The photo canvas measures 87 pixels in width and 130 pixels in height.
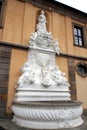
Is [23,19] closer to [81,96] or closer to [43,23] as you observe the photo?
[43,23]

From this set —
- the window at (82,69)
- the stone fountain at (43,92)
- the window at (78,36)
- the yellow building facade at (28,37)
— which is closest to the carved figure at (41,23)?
the stone fountain at (43,92)

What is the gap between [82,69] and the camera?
953 centimetres

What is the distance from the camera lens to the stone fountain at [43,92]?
484 cm

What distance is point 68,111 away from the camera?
496 cm

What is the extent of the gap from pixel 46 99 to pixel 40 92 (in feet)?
1.32

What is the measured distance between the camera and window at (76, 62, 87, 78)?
360 inches

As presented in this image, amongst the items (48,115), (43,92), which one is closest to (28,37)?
(43,92)

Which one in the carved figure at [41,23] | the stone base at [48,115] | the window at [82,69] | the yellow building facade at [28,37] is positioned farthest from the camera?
the window at [82,69]

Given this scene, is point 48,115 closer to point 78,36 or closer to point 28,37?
point 28,37

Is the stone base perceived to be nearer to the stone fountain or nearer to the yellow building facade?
the stone fountain

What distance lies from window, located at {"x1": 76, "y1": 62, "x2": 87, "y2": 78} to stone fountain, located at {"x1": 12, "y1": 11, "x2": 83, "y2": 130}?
1640 millimetres

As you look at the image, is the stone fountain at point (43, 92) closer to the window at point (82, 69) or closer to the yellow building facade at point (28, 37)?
the yellow building facade at point (28, 37)

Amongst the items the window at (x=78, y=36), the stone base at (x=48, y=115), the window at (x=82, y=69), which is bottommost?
the stone base at (x=48, y=115)

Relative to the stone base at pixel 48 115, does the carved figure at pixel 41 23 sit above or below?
above
